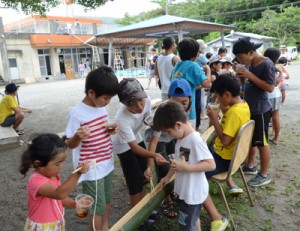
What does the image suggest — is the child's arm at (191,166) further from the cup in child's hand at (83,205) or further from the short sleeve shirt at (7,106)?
the short sleeve shirt at (7,106)

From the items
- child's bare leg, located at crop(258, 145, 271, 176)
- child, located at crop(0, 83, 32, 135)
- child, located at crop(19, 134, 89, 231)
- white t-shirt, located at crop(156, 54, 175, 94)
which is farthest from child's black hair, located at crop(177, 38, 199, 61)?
child, located at crop(0, 83, 32, 135)

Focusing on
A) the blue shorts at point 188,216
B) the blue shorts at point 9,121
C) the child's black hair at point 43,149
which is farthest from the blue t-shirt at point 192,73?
the blue shorts at point 9,121

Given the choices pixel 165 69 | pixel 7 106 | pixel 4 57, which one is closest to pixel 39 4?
pixel 7 106

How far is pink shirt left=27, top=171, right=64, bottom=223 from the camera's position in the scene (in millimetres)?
1734

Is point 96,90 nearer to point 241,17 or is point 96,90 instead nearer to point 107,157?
point 107,157

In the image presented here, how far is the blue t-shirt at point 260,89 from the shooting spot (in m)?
3.33

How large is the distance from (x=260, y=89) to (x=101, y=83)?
7.32 ft

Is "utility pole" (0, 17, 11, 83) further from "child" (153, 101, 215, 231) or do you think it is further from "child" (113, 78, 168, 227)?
"child" (153, 101, 215, 231)

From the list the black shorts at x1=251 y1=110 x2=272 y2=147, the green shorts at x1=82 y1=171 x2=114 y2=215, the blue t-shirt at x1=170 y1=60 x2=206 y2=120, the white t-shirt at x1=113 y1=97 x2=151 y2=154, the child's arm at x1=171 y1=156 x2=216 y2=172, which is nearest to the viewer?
the child's arm at x1=171 y1=156 x2=216 y2=172

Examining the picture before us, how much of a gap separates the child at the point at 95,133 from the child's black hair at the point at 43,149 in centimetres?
20

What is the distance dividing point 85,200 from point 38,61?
27983mm

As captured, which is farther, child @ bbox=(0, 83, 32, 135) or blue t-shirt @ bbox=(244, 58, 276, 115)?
child @ bbox=(0, 83, 32, 135)

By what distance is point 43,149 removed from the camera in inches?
67.6

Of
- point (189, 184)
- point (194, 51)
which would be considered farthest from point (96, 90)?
point (194, 51)
